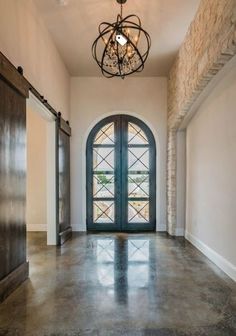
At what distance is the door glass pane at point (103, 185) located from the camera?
7.69 meters

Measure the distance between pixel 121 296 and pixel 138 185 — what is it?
4.43 m

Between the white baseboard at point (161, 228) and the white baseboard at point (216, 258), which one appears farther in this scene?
the white baseboard at point (161, 228)

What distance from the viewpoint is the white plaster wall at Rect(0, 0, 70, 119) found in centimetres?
353

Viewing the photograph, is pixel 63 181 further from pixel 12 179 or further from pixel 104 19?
pixel 104 19

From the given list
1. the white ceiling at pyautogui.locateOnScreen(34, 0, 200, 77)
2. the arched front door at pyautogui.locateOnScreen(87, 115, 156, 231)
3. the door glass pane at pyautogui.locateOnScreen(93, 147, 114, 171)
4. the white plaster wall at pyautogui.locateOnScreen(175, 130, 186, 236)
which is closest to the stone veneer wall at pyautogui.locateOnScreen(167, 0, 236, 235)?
the white plaster wall at pyautogui.locateOnScreen(175, 130, 186, 236)

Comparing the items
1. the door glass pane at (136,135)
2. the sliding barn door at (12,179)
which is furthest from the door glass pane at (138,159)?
the sliding barn door at (12,179)

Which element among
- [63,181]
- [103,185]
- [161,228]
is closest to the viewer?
[63,181]

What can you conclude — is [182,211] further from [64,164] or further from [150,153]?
[64,164]

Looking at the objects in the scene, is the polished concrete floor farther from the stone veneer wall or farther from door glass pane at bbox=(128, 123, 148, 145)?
door glass pane at bbox=(128, 123, 148, 145)

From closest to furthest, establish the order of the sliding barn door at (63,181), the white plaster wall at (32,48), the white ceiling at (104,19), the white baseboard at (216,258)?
the white plaster wall at (32,48) < the white baseboard at (216,258) < the white ceiling at (104,19) < the sliding barn door at (63,181)

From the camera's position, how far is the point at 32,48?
446 centimetres

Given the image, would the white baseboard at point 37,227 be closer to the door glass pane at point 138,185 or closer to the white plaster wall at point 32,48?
the door glass pane at point 138,185

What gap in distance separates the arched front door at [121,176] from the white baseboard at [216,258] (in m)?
1.77


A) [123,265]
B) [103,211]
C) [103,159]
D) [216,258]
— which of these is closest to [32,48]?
[123,265]
